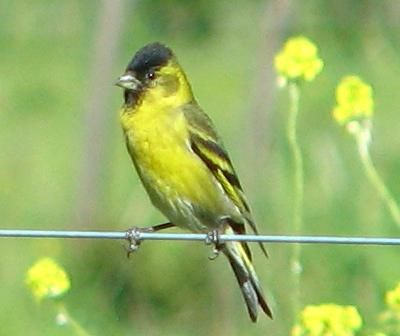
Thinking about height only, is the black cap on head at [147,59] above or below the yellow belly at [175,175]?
above

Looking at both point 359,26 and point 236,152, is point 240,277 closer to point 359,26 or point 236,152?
point 236,152

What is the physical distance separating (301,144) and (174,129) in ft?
9.36

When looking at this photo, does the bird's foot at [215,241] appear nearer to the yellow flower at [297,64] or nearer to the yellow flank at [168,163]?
the yellow flank at [168,163]

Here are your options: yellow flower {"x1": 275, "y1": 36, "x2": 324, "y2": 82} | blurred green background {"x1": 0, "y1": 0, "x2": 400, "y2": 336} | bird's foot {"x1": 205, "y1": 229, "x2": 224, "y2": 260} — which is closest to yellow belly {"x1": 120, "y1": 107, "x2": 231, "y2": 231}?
bird's foot {"x1": 205, "y1": 229, "x2": 224, "y2": 260}

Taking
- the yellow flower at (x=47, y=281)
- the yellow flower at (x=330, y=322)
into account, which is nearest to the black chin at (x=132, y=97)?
the yellow flower at (x=47, y=281)

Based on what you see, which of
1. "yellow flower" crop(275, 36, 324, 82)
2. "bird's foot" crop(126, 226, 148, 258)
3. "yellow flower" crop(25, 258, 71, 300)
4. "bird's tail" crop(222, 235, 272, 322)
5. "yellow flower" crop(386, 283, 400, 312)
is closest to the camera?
"yellow flower" crop(386, 283, 400, 312)

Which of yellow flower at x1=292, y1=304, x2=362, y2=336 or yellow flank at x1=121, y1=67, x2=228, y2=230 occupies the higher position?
yellow flank at x1=121, y1=67, x2=228, y2=230

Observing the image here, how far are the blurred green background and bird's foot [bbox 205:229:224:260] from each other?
0.57 m

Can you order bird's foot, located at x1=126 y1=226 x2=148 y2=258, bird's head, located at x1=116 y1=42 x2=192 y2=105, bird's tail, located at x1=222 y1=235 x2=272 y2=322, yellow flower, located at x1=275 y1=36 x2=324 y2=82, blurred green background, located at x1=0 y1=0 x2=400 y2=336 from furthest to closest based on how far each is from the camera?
blurred green background, located at x1=0 y1=0 x2=400 y2=336
bird's head, located at x1=116 y1=42 x2=192 y2=105
bird's tail, located at x1=222 y1=235 x2=272 y2=322
yellow flower, located at x1=275 y1=36 x2=324 y2=82
bird's foot, located at x1=126 y1=226 x2=148 y2=258

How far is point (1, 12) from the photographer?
12391 millimetres

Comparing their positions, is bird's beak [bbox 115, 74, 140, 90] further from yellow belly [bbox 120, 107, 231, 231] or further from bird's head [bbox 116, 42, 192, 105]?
yellow belly [bbox 120, 107, 231, 231]

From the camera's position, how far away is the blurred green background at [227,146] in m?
7.62

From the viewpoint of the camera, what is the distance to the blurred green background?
300 inches

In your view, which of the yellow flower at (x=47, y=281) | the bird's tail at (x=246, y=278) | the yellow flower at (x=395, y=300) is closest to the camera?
the yellow flower at (x=395, y=300)
